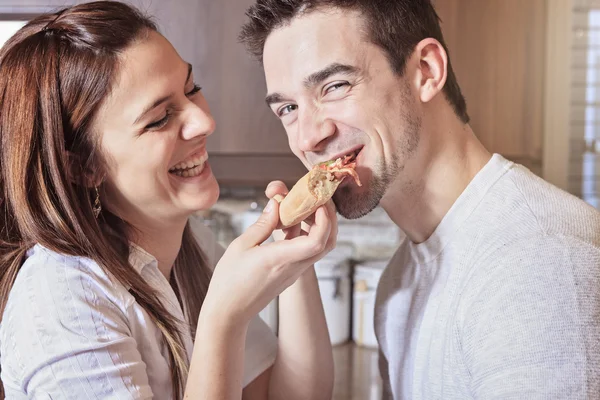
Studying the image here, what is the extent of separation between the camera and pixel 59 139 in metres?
1.10

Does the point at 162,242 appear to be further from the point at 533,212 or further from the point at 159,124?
the point at 533,212

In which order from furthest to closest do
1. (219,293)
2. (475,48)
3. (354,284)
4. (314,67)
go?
(354,284) < (475,48) < (314,67) < (219,293)

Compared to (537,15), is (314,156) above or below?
below

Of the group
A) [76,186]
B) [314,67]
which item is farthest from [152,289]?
[314,67]

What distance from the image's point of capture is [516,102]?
227 cm

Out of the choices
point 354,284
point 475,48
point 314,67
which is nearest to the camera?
point 314,67

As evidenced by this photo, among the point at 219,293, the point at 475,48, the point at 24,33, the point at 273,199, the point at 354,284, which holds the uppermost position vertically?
the point at 24,33

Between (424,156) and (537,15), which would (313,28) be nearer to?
(424,156)

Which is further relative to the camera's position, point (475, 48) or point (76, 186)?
point (475, 48)

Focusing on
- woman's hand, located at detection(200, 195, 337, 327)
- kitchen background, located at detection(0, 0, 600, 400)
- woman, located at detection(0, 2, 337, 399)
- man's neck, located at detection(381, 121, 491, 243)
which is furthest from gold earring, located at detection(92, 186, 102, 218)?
kitchen background, located at detection(0, 0, 600, 400)

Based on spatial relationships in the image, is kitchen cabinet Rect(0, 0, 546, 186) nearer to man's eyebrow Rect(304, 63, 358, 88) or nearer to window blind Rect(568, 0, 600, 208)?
window blind Rect(568, 0, 600, 208)

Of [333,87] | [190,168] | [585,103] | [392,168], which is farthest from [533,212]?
[585,103]

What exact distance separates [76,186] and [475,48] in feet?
5.16

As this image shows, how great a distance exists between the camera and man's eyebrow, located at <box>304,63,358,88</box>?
115 centimetres
